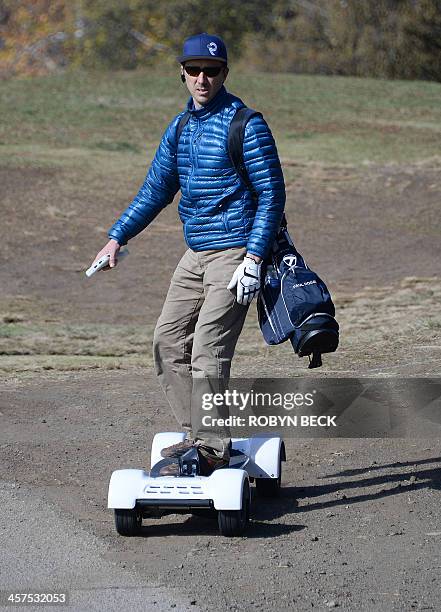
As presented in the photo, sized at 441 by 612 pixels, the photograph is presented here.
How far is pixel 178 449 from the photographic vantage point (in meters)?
5.46

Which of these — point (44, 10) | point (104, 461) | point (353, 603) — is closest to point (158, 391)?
point (104, 461)

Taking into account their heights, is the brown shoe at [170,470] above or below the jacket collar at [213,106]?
below

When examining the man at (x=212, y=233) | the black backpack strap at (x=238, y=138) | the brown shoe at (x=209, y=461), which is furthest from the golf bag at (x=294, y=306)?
the brown shoe at (x=209, y=461)

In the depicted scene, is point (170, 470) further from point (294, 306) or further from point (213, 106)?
point (213, 106)

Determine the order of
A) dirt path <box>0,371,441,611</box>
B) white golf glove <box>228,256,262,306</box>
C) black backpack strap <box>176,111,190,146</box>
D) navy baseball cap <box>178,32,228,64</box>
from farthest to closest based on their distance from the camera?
black backpack strap <box>176,111,190,146</box> → navy baseball cap <box>178,32,228,64</box> → white golf glove <box>228,256,262,306</box> → dirt path <box>0,371,441,611</box>

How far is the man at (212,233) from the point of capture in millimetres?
5301

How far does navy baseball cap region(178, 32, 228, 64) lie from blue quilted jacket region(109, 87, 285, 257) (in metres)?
0.16

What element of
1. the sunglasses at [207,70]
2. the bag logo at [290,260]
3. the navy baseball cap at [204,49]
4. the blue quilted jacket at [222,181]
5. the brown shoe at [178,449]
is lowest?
the brown shoe at [178,449]

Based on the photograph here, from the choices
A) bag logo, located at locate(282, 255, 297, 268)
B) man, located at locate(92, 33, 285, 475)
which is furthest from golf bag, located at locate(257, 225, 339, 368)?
man, located at locate(92, 33, 285, 475)

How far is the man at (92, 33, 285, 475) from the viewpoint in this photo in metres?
5.30

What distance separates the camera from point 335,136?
62.6 ft

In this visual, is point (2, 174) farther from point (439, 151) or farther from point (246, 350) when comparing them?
point (246, 350)

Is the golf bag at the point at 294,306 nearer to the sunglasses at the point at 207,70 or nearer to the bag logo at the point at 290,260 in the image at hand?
the bag logo at the point at 290,260

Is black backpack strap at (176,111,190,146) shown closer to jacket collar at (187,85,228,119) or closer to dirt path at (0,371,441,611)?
jacket collar at (187,85,228,119)
